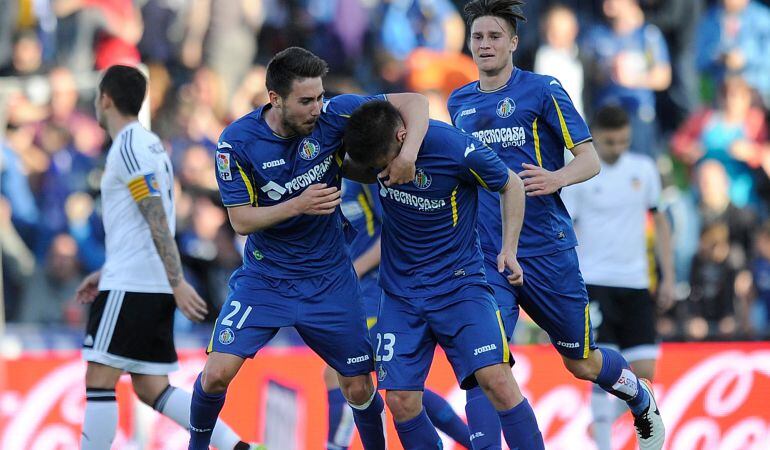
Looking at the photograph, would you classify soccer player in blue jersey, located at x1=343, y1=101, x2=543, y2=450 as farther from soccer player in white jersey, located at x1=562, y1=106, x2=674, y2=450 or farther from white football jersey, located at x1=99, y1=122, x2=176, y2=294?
soccer player in white jersey, located at x1=562, y1=106, x2=674, y2=450

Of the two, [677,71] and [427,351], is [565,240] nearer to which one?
[427,351]

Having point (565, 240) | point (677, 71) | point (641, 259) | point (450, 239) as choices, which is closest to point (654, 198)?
point (641, 259)

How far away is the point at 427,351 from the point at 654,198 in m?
3.38

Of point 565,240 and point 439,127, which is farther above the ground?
point 439,127

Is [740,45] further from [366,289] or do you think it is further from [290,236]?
[290,236]

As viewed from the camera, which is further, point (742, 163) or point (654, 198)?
point (742, 163)

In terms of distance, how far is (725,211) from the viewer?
13.1 metres

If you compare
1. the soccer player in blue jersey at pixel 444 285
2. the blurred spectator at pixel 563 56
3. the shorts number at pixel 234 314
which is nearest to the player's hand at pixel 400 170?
the soccer player in blue jersey at pixel 444 285

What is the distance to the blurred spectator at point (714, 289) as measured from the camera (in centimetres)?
Answer: 1238

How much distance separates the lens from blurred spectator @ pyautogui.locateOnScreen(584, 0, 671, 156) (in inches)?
544

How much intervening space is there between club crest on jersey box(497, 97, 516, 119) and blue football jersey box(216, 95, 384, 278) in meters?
0.76

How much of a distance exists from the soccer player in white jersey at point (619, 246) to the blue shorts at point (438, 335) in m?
2.84

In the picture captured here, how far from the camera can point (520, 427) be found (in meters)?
6.59

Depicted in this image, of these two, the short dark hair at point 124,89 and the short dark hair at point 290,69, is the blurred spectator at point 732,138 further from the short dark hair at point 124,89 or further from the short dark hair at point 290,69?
the short dark hair at point 290,69
